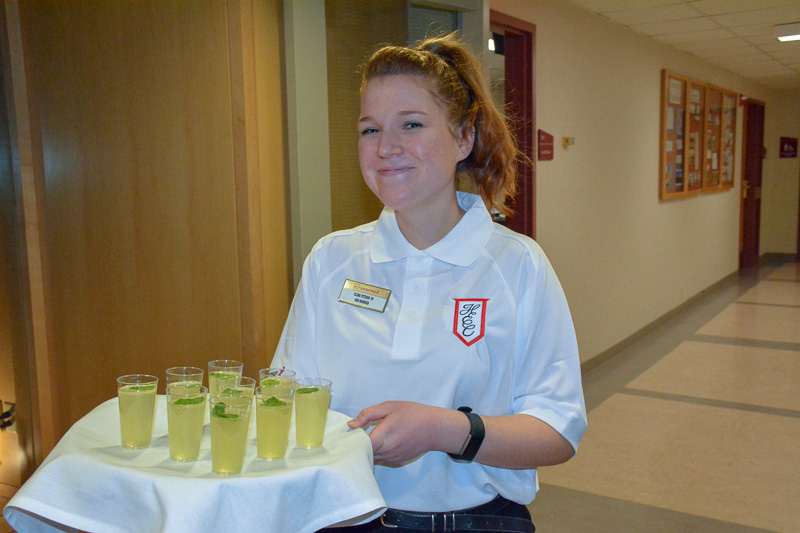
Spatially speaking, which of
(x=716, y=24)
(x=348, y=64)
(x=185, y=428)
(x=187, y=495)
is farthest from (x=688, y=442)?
(x=716, y=24)

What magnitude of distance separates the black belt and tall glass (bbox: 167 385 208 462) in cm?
42

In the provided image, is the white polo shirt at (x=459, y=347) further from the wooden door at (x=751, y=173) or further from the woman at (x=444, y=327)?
the wooden door at (x=751, y=173)

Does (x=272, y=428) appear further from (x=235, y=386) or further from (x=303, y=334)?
(x=303, y=334)

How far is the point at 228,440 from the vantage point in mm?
1169

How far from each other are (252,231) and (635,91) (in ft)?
16.2

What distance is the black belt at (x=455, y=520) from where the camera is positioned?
137cm

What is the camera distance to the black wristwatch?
1.27 m

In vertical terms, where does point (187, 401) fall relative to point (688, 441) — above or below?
above

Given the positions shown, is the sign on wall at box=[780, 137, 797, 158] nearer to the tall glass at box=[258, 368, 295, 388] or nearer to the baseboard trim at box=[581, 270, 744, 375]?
the baseboard trim at box=[581, 270, 744, 375]

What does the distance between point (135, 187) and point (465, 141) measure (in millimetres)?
1744

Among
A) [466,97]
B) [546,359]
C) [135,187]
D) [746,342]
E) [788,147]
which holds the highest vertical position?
[788,147]

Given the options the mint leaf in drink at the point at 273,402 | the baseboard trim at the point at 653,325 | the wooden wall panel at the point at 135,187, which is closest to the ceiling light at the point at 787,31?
the baseboard trim at the point at 653,325

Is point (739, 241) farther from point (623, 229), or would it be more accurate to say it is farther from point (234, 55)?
point (234, 55)

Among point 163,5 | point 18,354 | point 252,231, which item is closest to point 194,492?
point 252,231
